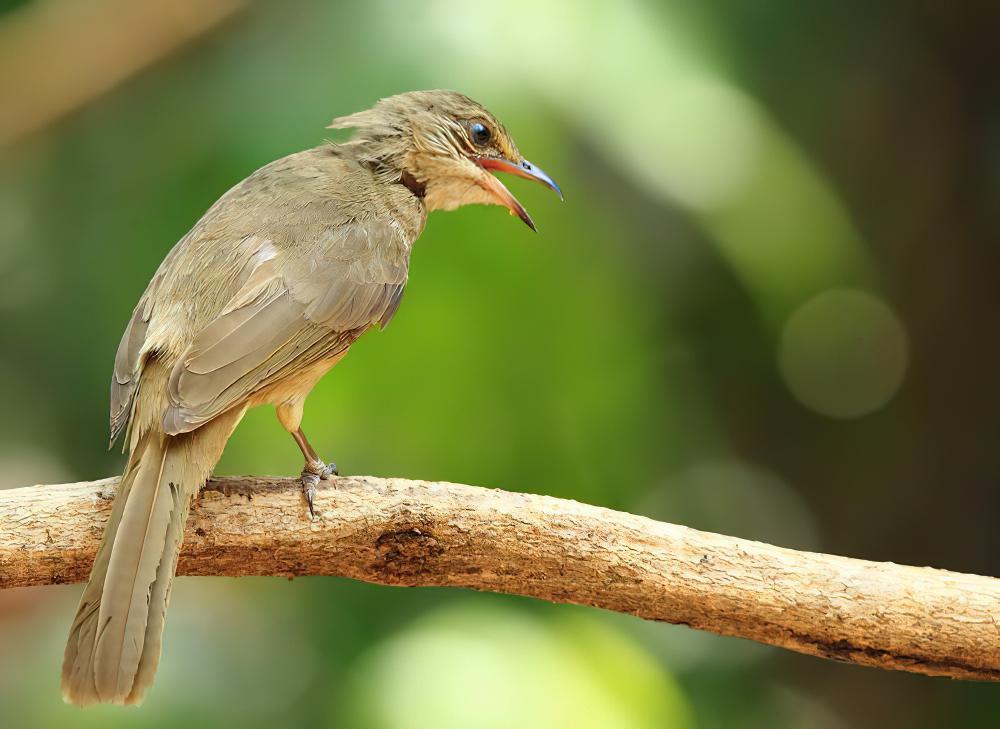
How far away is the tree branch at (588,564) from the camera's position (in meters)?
3.10

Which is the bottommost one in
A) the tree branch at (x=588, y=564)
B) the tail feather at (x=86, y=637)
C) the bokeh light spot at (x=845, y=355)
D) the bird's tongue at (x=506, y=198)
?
the tail feather at (x=86, y=637)

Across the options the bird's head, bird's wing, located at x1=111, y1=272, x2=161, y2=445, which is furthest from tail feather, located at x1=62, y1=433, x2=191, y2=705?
the bird's head

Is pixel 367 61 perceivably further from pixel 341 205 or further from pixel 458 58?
pixel 341 205

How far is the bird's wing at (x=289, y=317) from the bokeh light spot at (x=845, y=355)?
329 centimetres

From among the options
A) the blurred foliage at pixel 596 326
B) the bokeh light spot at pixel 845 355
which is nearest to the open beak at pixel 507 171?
the blurred foliage at pixel 596 326

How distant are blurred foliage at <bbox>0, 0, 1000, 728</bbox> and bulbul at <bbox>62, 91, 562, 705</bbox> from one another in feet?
3.26

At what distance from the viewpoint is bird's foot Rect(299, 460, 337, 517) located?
3.11m

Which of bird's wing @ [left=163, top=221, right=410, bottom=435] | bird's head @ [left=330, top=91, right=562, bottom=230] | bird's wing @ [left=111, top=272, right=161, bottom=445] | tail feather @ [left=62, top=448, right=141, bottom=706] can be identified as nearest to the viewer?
tail feather @ [left=62, top=448, right=141, bottom=706]

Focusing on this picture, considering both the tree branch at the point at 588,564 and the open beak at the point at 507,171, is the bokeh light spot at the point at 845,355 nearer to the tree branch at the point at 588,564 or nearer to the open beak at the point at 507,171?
the open beak at the point at 507,171

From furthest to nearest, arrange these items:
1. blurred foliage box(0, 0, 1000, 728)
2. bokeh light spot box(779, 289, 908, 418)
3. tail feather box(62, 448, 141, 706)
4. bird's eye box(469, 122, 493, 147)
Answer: bokeh light spot box(779, 289, 908, 418) < blurred foliage box(0, 0, 1000, 728) < bird's eye box(469, 122, 493, 147) < tail feather box(62, 448, 141, 706)

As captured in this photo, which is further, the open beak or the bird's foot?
the open beak

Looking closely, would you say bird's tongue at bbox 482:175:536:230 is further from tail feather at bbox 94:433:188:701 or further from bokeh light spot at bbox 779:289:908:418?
bokeh light spot at bbox 779:289:908:418

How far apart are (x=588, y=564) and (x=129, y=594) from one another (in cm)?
119

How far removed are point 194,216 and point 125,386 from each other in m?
2.07
